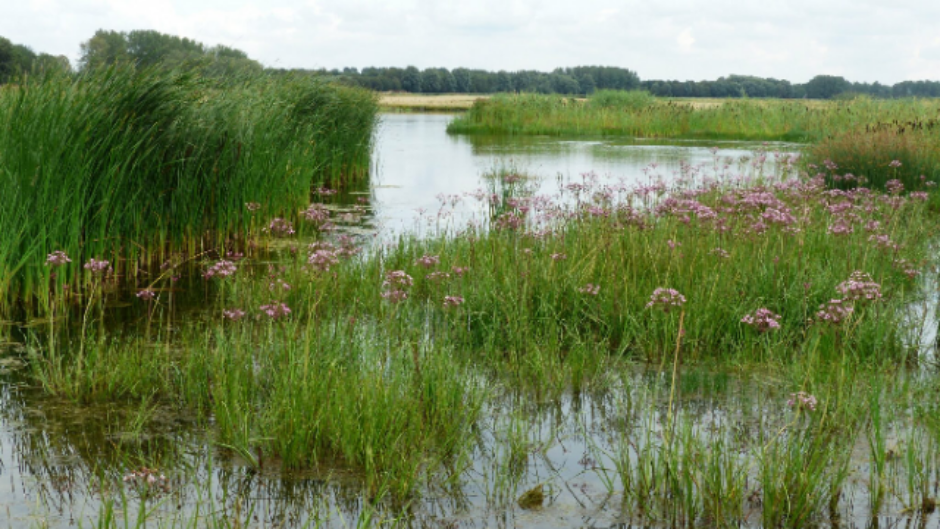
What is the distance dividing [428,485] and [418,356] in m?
1.00

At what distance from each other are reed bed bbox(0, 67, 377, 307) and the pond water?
1.26 m

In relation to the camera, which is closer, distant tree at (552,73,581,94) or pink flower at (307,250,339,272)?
pink flower at (307,250,339,272)

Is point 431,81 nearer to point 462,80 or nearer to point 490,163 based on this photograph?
point 462,80

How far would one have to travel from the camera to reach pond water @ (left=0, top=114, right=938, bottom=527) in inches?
143

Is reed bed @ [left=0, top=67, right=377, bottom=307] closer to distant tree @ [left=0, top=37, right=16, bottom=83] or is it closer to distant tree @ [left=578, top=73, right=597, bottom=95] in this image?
distant tree @ [left=0, top=37, right=16, bottom=83]

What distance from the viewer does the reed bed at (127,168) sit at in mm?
6797

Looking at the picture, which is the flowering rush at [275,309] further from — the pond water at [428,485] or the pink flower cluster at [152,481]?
the pink flower cluster at [152,481]

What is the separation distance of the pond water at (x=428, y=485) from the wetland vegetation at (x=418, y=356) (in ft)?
0.06

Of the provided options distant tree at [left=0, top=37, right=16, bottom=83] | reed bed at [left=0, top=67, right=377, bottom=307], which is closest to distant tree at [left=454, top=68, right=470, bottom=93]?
distant tree at [left=0, top=37, right=16, bottom=83]

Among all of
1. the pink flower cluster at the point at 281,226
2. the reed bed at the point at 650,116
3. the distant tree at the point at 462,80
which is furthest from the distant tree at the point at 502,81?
the pink flower cluster at the point at 281,226

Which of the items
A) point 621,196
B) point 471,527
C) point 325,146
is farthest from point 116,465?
point 325,146

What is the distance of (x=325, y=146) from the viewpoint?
1569 centimetres

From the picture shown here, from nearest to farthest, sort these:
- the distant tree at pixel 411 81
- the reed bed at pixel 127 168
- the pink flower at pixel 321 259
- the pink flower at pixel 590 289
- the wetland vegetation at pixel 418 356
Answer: the wetland vegetation at pixel 418 356
the pink flower at pixel 321 259
the pink flower at pixel 590 289
the reed bed at pixel 127 168
the distant tree at pixel 411 81

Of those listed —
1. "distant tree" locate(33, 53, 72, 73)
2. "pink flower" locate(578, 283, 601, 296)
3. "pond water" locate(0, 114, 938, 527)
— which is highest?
"distant tree" locate(33, 53, 72, 73)
